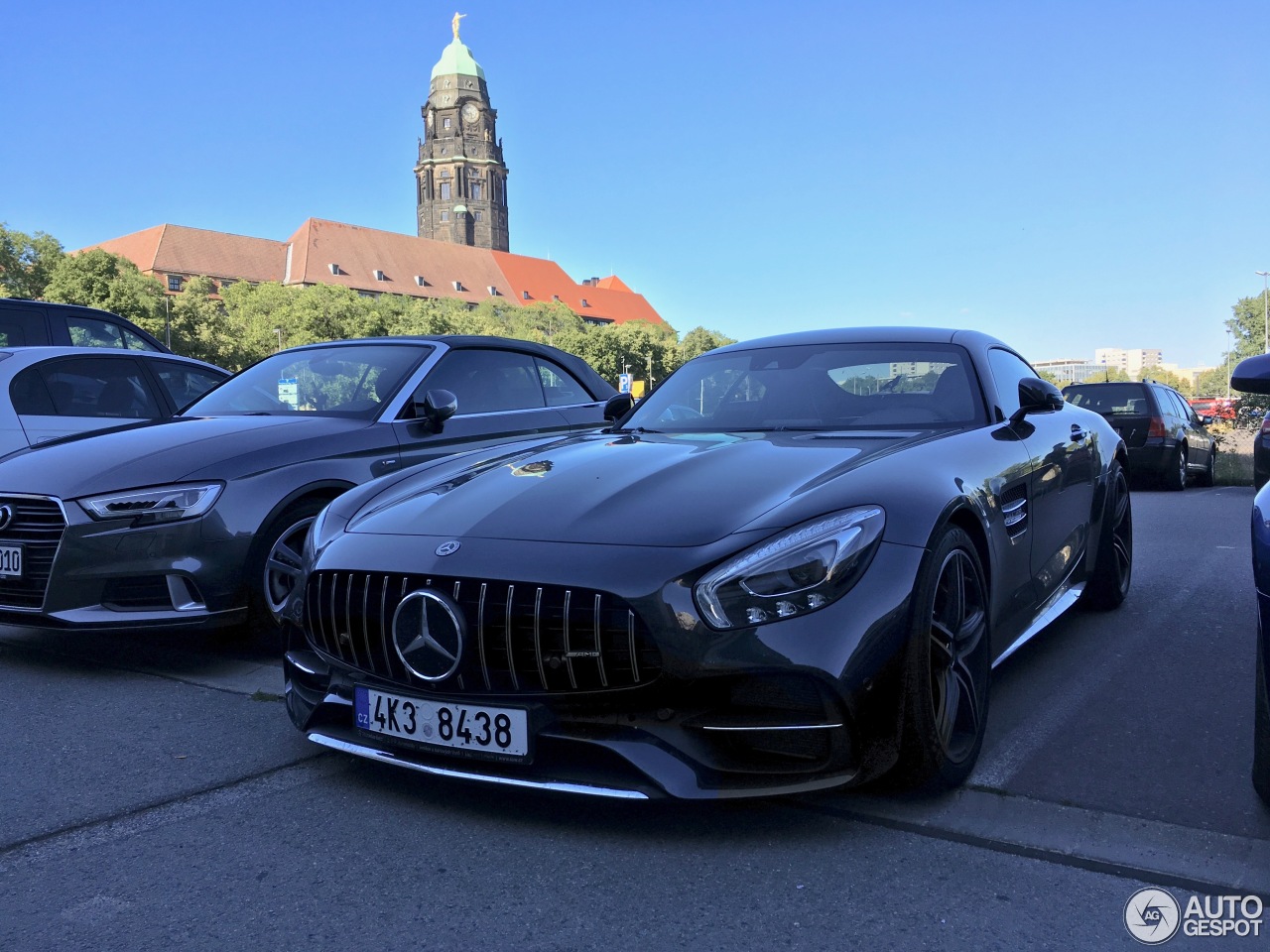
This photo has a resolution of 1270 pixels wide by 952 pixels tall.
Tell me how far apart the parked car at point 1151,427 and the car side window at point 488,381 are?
9152 millimetres

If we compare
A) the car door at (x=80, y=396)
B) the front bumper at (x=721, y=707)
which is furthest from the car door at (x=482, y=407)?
the front bumper at (x=721, y=707)

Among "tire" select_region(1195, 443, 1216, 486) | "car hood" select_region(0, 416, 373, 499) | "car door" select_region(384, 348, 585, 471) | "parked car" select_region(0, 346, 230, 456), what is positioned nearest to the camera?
"car hood" select_region(0, 416, 373, 499)

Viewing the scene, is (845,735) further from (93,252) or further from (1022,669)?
(93,252)

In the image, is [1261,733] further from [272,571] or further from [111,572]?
[111,572]

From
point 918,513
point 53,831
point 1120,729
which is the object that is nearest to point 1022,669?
point 1120,729

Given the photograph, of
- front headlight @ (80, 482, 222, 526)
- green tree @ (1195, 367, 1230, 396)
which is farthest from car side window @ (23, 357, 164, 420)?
green tree @ (1195, 367, 1230, 396)

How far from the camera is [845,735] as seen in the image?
257 centimetres

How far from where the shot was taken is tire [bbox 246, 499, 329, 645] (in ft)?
14.6

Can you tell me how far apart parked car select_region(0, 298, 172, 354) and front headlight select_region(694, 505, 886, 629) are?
7.36 metres

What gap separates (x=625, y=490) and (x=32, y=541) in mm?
2622

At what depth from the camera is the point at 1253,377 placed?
3.05 m

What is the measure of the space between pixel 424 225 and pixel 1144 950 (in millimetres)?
130431

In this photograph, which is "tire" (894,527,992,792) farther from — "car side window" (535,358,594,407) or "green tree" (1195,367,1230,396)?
"green tree" (1195,367,1230,396)

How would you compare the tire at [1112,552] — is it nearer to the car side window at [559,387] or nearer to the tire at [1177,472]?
the car side window at [559,387]
